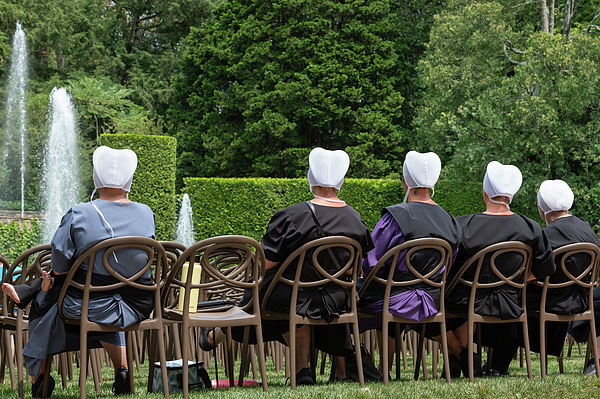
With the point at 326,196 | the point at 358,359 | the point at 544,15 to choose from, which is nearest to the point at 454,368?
the point at 358,359

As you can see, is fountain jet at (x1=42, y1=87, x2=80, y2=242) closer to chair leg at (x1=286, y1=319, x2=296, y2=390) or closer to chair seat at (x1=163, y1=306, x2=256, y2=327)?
chair seat at (x1=163, y1=306, x2=256, y2=327)

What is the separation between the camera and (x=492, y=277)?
3883 mm

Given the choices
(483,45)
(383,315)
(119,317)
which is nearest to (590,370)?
(383,315)

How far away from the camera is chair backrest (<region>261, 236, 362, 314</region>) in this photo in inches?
132

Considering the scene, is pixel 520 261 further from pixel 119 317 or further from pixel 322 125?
pixel 322 125

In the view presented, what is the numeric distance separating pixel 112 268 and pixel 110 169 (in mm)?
569

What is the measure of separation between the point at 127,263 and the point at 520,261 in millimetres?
2503

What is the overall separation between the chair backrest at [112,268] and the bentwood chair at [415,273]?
1338 mm

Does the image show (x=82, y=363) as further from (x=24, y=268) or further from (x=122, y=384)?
(x=24, y=268)

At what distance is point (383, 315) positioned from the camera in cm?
360

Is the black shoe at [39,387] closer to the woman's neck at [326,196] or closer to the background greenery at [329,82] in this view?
the woman's neck at [326,196]

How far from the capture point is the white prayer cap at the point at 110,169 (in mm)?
3291

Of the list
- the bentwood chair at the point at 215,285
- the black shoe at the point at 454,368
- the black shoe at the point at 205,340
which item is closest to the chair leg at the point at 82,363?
the bentwood chair at the point at 215,285

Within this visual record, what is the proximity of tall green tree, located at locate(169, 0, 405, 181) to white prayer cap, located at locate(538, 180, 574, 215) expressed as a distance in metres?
16.8
